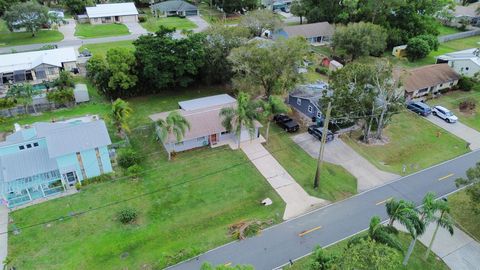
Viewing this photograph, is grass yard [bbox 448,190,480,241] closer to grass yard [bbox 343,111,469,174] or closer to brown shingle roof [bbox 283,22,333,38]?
→ grass yard [bbox 343,111,469,174]

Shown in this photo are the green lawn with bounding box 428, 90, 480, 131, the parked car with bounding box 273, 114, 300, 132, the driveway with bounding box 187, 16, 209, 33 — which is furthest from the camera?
the driveway with bounding box 187, 16, 209, 33

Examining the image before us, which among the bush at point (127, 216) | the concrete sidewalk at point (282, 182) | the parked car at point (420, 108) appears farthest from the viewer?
the parked car at point (420, 108)

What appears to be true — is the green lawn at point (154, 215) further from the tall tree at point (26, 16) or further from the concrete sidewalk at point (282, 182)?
the tall tree at point (26, 16)

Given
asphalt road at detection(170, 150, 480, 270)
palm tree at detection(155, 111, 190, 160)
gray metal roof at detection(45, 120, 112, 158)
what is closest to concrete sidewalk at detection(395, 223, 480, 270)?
asphalt road at detection(170, 150, 480, 270)

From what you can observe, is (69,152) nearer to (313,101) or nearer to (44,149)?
(44,149)

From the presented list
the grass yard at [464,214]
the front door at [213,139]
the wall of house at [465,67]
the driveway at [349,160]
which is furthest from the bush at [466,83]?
the front door at [213,139]

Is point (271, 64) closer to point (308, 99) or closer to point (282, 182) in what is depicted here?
point (308, 99)

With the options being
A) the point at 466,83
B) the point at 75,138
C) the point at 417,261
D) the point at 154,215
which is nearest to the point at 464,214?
the point at 417,261
